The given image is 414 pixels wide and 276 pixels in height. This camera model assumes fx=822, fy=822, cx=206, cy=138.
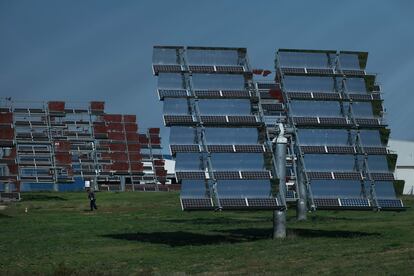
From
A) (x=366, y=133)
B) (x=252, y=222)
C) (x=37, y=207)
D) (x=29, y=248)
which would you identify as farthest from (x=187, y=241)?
(x=37, y=207)

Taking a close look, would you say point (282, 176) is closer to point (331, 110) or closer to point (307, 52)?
point (331, 110)

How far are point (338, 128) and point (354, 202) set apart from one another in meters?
3.44

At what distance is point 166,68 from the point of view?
33500 mm

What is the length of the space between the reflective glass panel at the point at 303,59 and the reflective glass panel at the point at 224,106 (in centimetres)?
312

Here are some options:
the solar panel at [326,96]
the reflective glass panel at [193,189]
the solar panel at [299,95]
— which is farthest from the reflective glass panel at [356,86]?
the reflective glass panel at [193,189]

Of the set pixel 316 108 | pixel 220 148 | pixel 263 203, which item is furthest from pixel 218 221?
pixel 263 203

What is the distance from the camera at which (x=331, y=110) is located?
34.4 m

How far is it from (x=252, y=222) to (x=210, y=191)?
14.7m

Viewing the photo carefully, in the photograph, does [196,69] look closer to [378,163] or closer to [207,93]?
[207,93]

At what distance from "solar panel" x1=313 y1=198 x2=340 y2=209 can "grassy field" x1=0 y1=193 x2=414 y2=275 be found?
1275mm

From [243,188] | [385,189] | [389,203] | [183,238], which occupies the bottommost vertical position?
[183,238]

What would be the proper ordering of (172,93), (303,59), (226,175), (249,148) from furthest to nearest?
(303,59)
(172,93)
(249,148)
(226,175)

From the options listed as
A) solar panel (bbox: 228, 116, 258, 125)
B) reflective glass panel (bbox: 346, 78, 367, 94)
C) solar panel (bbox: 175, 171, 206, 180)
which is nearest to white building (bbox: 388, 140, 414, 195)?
reflective glass panel (bbox: 346, 78, 367, 94)

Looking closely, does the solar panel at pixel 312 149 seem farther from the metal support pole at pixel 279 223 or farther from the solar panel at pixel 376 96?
the solar panel at pixel 376 96
